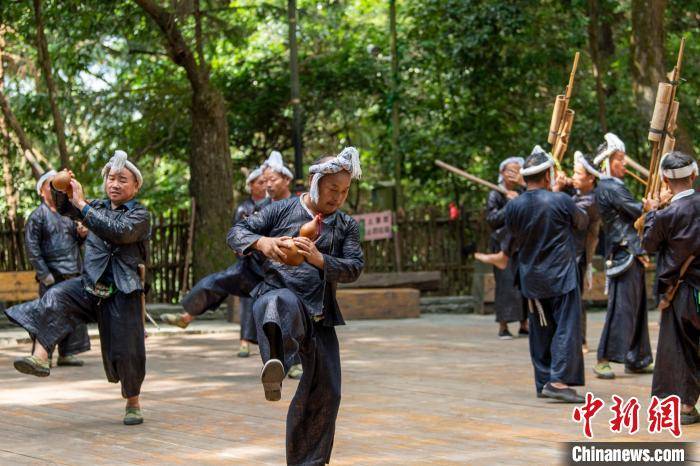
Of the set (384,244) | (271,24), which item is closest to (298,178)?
(384,244)

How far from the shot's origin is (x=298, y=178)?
1778cm

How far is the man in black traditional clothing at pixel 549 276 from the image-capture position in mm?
9734

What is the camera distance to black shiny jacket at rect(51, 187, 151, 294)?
846 centimetres

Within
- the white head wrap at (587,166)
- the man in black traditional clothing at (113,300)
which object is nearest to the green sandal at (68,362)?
the man in black traditional clothing at (113,300)

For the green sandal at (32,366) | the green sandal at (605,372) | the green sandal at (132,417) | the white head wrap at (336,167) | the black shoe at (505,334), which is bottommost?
the black shoe at (505,334)

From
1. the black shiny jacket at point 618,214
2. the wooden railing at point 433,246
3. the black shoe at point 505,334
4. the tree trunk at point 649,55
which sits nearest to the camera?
the black shiny jacket at point 618,214

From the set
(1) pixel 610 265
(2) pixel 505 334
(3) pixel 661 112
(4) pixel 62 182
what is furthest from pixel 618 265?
(4) pixel 62 182

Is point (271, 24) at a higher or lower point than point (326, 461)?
higher

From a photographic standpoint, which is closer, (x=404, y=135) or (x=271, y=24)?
(x=404, y=135)

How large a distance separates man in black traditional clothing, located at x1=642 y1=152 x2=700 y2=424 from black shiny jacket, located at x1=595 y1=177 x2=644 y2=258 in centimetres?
214

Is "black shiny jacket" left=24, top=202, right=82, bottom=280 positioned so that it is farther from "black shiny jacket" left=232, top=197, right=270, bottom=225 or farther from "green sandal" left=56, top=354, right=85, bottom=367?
"black shiny jacket" left=232, top=197, right=270, bottom=225

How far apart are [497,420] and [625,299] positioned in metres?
2.87

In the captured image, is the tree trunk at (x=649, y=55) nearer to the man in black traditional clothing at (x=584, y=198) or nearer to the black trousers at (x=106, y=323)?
the man in black traditional clothing at (x=584, y=198)

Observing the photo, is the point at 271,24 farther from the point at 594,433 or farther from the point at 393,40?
the point at 594,433
